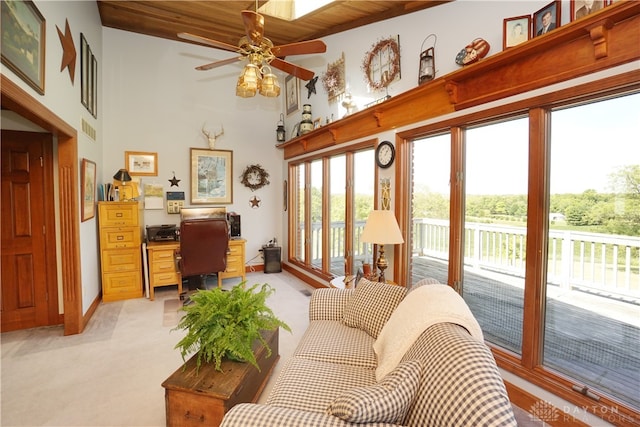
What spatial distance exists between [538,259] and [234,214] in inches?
167

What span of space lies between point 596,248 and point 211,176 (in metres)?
4.90

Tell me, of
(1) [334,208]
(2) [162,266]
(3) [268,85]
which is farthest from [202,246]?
(3) [268,85]

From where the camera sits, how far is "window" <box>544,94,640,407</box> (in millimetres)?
1663

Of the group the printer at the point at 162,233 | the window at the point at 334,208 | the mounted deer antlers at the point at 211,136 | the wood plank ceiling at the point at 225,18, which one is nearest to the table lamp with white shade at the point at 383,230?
the window at the point at 334,208

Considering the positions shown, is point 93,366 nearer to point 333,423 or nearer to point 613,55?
point 333,423

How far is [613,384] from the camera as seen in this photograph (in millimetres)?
1730

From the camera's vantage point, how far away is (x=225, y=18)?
13.3ft

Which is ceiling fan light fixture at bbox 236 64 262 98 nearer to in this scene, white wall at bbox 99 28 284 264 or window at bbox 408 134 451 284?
window at bbox 408 134 451 284

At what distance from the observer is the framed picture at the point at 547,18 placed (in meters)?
1.80

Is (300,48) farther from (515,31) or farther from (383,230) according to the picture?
(383,230)

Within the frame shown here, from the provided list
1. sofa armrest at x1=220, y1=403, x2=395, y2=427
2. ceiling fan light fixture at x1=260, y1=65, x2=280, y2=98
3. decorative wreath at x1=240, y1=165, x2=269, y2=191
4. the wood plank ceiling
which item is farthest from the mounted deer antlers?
sofa armrest at x1=220, y1=403, x2=395, y2=427

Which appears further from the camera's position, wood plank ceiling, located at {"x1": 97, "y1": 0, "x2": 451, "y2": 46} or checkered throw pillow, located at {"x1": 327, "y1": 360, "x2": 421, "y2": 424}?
wood plank ceiling, located at {"x1": 97, "y1": 0, "x2": 451, "y2": 46}

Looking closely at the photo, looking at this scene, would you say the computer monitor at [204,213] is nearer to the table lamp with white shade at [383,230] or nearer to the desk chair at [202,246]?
the desk chair at [202,246]

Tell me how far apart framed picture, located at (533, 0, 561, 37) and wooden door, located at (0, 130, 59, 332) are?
14.3 feet
